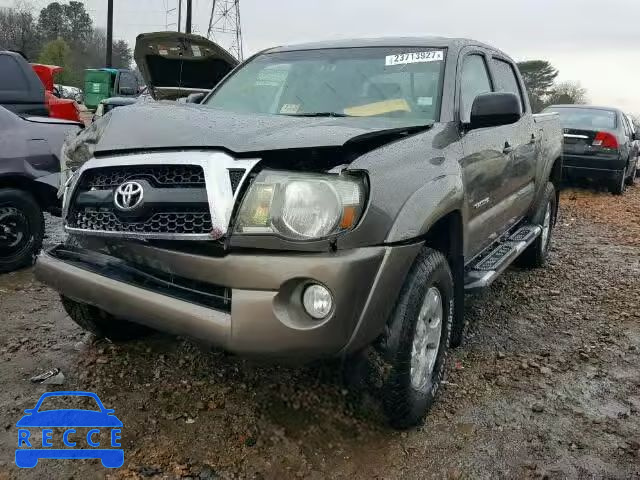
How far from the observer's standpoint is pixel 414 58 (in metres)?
3.55

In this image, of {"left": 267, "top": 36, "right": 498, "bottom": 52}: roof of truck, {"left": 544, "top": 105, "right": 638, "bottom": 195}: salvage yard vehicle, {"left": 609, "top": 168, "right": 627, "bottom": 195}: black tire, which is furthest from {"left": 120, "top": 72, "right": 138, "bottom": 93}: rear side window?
{"left": 267, "top": 36, "right": 498, "bottom": 52}: roof of truck

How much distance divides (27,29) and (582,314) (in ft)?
174

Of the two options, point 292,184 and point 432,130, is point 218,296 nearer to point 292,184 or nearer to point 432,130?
point 292,184

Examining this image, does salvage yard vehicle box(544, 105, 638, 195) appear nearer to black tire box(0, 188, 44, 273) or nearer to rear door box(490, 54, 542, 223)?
rear door box(490, 54, 542, 223)

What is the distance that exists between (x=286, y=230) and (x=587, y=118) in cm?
1018

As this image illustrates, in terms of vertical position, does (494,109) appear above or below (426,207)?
above

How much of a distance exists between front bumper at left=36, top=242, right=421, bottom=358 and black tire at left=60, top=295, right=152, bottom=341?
97 cm

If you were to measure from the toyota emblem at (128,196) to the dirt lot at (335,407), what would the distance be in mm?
1034

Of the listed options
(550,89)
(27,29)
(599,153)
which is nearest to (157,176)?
(599,153)

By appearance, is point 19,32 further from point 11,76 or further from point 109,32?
point 11,76

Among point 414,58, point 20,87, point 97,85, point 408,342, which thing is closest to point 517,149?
point 414,58

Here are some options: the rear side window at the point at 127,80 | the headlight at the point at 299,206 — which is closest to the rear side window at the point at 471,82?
the headlight at the point at 299,206

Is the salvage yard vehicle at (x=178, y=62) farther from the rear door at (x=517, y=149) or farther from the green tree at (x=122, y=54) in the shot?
the green tree at (x=122, y=54)

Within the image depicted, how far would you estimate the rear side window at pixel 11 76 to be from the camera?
7.07m
